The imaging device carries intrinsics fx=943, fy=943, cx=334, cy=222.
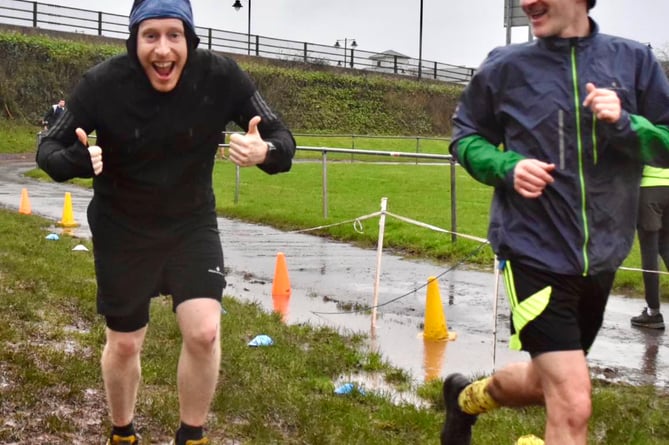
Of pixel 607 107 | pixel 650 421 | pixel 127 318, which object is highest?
pixel 607 107

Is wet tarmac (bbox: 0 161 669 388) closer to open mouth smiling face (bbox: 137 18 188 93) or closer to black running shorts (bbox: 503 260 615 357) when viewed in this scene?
black running shorts (bbox: 503 260 615 357)

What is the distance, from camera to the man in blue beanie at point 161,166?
389 centimetres

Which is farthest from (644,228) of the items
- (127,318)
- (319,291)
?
(127,318)

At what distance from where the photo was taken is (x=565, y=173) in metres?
3.38

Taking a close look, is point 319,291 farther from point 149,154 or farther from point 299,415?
point 149,154

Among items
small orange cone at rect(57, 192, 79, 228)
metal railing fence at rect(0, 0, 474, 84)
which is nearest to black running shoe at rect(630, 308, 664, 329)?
small orange cone at rect(57, 192, 79, 228)

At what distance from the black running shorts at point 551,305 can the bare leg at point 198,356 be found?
1308 millimetres

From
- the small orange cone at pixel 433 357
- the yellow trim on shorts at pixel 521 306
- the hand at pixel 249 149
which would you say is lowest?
the small orange cone at pixel 433 357

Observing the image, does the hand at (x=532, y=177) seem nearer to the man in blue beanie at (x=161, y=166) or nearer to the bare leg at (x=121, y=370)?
the man in blue beanie at (x=161, y=166)

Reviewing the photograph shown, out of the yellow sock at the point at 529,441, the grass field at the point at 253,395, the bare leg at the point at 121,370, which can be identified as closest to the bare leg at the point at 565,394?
the yellow sock at the point at 529,441

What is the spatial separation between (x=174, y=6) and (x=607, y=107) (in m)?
1.81

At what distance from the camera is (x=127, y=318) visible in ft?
13.5

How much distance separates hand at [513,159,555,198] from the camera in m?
3.29

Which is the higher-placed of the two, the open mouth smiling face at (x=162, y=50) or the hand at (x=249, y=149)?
the open mouth smiling face at (x=162, y=50)
